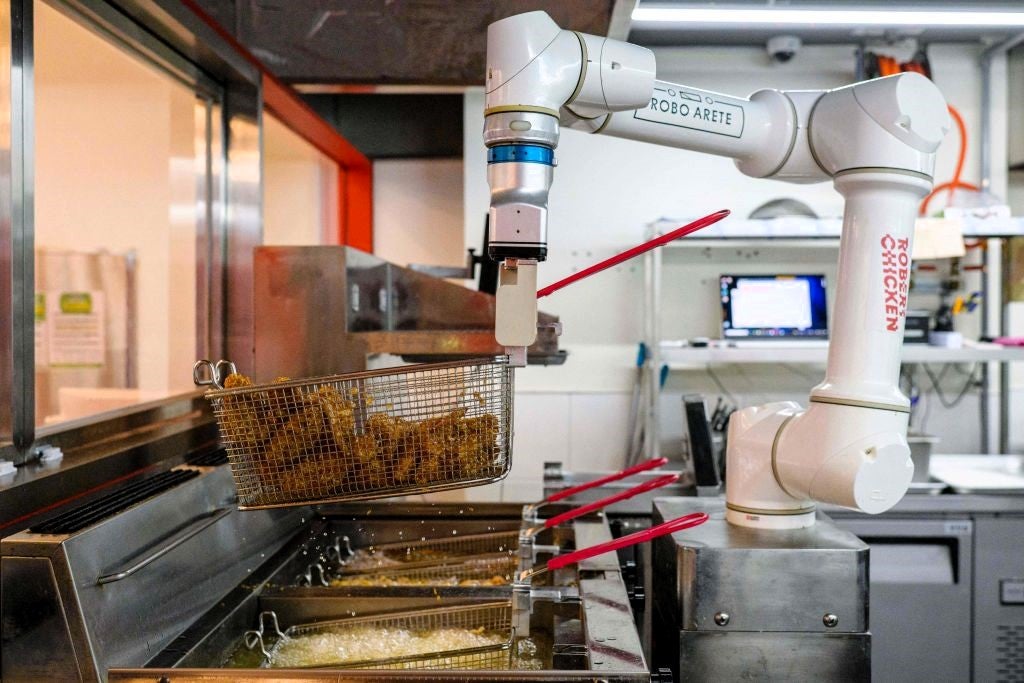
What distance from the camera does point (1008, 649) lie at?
291 centimetres

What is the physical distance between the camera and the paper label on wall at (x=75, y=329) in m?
4.68

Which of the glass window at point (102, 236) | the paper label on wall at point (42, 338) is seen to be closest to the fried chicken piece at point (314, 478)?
the glass window at point (102, 236)

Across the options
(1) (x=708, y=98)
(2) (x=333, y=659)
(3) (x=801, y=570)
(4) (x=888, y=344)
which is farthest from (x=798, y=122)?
(2) (x=333, y=659)

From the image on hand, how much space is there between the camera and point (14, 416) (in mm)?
1537

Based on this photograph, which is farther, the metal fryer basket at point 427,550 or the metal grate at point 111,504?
the metal fryer basket at point 427,550

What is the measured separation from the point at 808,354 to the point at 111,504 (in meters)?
3.22

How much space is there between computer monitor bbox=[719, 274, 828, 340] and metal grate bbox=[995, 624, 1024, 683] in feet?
5.48

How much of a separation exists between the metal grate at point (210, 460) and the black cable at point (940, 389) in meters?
3.97

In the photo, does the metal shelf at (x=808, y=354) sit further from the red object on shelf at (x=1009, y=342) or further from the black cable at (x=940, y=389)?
the black cable at (x=940, y=389)

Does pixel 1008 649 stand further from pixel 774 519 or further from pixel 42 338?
pixel 42 338

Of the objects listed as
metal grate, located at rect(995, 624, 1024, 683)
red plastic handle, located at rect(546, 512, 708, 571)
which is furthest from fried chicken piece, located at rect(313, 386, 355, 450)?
metal grate, located at rect(995, 624, 1024, 683)

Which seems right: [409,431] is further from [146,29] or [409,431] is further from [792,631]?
[146,29]

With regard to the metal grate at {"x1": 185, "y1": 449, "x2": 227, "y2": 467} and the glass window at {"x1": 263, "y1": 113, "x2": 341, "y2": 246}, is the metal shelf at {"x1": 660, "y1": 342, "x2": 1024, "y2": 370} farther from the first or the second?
the metal grate at {"x1": 185, "y1": 449, "x2": 227, "y2": 467}

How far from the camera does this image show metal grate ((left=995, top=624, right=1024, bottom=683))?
9.52 feet
